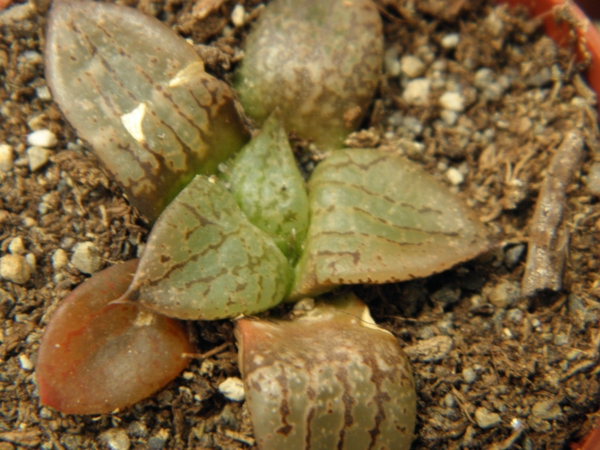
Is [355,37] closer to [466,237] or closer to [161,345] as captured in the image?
[466,237]

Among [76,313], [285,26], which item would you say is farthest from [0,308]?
[285,26]

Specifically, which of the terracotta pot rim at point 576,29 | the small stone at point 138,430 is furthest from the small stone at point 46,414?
the terracotta pot rim at point 576,29

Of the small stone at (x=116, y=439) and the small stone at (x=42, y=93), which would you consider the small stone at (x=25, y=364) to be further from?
the small stone at (x=42, y=93)

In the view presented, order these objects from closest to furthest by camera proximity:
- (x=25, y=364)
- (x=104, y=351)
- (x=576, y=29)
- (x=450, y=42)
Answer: (x=104, y=351) → (x=25, y=364) → (x=576, y=29) → (x=450, y=42)

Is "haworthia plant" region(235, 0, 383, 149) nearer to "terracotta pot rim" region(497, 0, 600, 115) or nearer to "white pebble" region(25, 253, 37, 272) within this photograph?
"terracotta pot rim" region(497, 0, 600, 115)

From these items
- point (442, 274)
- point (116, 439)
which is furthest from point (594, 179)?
point (116, 439)

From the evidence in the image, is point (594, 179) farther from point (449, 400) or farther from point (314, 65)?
point (314, 65)
